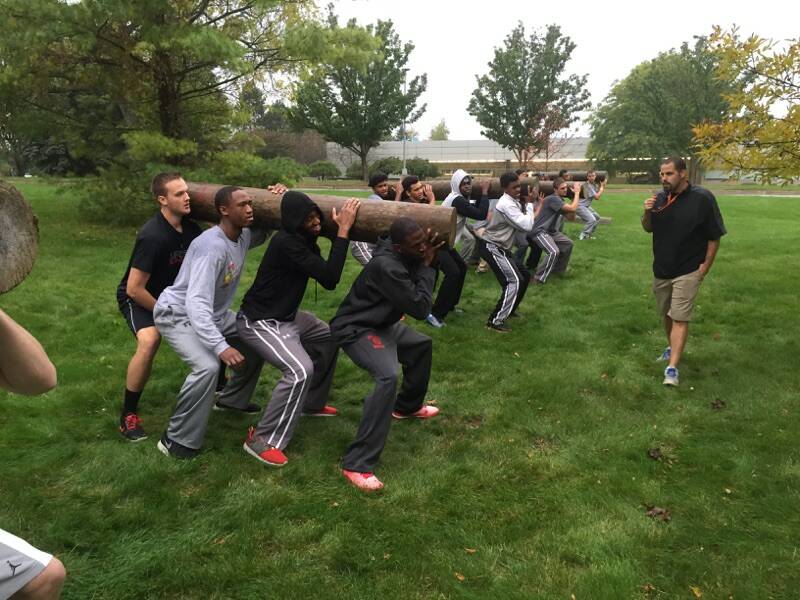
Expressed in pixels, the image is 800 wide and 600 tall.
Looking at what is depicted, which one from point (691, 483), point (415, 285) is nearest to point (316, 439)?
point (415, 285)

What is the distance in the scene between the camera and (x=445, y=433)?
4.70 metres

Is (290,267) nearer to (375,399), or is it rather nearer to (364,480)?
(375,399)

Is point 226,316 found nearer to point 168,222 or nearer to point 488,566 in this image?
point 168,222

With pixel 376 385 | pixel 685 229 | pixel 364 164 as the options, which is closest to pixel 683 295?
pixel 685 229

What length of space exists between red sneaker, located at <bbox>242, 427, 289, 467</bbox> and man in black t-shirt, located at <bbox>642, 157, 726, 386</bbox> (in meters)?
3.73

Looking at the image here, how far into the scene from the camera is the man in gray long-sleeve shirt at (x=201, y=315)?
393 centimetres

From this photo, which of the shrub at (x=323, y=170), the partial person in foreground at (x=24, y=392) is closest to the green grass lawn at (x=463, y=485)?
the partial person in foreground at (x=24, y=392)

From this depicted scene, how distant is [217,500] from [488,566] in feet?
5.59

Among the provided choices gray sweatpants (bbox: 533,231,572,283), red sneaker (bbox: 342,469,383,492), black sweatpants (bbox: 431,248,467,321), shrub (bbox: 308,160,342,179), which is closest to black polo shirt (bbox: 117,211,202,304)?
red sneaker (bbox: 342,469,383,492)

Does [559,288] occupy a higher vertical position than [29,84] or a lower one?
lower

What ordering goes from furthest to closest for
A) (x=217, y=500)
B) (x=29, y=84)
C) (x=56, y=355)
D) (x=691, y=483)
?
(x=29, y=84), (x=56, y=355), (x=691, y=483), (x=217, y=500)

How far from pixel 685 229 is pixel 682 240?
109 mm

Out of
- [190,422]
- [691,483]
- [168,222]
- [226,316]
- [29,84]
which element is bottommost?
[691,483]

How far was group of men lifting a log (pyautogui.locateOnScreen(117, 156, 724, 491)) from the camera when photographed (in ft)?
13.1
